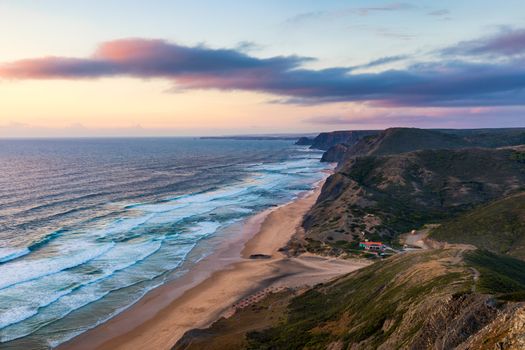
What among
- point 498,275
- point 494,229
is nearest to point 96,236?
point 498,275

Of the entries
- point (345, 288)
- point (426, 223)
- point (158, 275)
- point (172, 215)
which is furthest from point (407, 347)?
point (172, 215)

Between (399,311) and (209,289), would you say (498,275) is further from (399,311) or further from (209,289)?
(209,289)

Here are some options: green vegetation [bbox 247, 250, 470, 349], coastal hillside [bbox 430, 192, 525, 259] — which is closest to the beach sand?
green vegetation [bbox 247, 250, 470, 349]

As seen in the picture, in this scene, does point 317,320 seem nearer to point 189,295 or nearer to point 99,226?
point 189,295

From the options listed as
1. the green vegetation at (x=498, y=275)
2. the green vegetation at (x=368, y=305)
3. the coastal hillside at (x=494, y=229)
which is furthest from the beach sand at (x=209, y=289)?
the green vegetation at (x=498, y=275)

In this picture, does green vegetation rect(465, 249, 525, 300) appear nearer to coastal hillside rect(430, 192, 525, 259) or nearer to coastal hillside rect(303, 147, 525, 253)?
coastal hillside rect(430, 192, 525, 259)

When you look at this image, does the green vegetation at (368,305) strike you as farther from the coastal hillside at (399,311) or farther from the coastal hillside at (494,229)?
the coastal hillside at (494,229)

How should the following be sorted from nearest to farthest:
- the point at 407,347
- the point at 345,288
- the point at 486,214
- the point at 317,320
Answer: the point at 407,347
the point at 317,320
the point at 345,288
the point at 486,214
